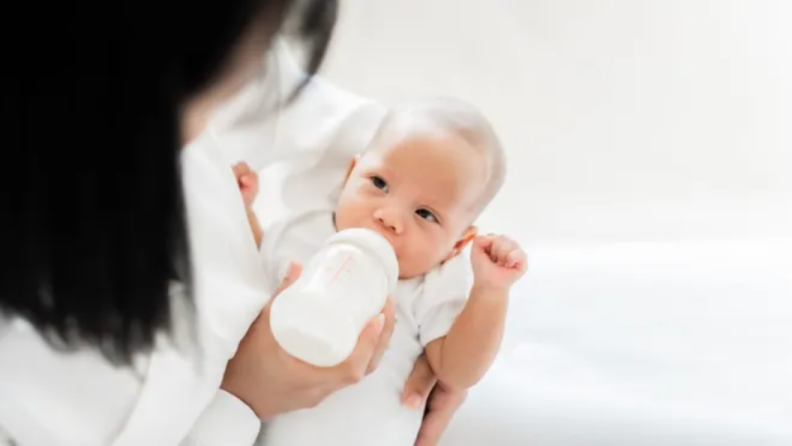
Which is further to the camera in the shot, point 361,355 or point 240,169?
point 240,169

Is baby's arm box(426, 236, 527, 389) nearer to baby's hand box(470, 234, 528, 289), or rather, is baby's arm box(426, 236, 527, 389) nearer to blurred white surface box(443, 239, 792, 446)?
baby's hand box(470, 234, 528, 289)

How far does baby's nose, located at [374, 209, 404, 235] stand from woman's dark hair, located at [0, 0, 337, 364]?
1.14ft

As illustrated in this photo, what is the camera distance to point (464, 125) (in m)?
0.81

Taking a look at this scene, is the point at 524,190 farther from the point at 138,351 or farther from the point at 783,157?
the point at 138,351

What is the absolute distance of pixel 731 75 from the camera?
130 centimetres

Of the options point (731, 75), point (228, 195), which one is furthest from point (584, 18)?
point (228, 195)

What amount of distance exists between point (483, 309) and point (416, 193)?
0.12 m

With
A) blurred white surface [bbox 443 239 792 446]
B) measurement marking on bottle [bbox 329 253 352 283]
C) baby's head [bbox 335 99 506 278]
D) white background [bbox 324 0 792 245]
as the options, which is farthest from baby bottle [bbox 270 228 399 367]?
white background [bbox 324 0 792 245]

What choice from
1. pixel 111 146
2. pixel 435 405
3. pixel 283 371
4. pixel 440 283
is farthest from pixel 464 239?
pixel 111 146

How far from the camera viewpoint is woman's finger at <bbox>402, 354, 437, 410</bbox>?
0.78 metres

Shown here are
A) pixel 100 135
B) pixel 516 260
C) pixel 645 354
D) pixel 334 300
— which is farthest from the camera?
pixel 645 354

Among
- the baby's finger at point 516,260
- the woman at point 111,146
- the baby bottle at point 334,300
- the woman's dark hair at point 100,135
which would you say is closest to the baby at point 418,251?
the baby's finger at point 516,260

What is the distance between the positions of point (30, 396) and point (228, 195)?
22 cm

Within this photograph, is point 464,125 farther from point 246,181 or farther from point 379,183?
point 246,181
